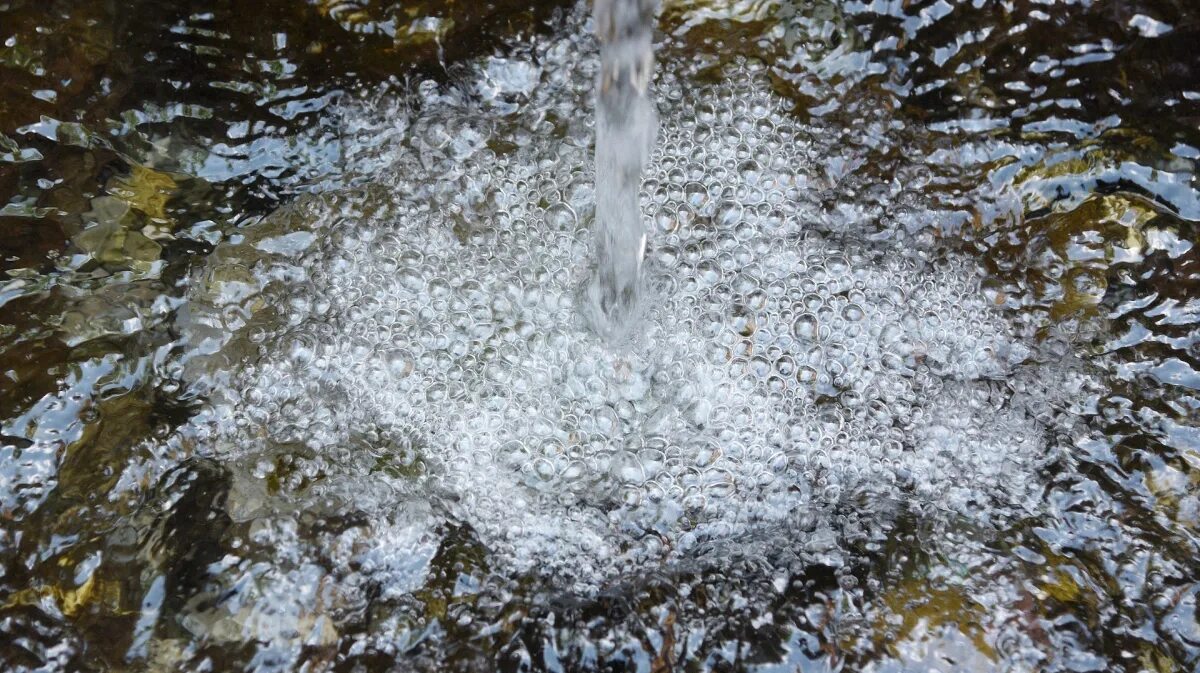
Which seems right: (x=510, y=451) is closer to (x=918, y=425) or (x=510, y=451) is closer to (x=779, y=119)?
(x=918, y=425)

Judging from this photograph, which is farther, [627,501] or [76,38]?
[76,38]

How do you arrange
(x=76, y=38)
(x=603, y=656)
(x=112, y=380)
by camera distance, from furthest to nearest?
(x=76, y=38), (x=112, y=380), (x=603, y=656)

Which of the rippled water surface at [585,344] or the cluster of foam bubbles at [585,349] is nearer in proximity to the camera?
the rippled water surface at [585,344]

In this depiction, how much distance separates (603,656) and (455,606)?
17 cm

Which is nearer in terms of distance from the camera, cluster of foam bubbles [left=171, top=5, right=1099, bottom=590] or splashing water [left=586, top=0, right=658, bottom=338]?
cluster of foam bubbles [left=171, top=5, right=1099, bottom=590]

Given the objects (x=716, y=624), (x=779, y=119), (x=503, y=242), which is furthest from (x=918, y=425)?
(x=503, y=242)

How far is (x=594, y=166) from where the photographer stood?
1.25 meters

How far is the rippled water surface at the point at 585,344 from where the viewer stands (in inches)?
37.3

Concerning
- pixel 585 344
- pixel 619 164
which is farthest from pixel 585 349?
pixel 619 164

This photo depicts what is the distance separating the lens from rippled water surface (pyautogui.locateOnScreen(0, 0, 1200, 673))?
37.3 inches

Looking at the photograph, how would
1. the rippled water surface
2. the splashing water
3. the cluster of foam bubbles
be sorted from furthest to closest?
the splashing water < the cluster of foam bubbles < the rippled water surface

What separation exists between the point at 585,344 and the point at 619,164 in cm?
25

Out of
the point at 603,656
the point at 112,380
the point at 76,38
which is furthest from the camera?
the point at 76,38

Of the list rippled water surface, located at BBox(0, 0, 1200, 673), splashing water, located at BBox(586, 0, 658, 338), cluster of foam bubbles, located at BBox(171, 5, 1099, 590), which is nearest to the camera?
rippled water surface, located at BBox(0, 0, 1200, 673)
